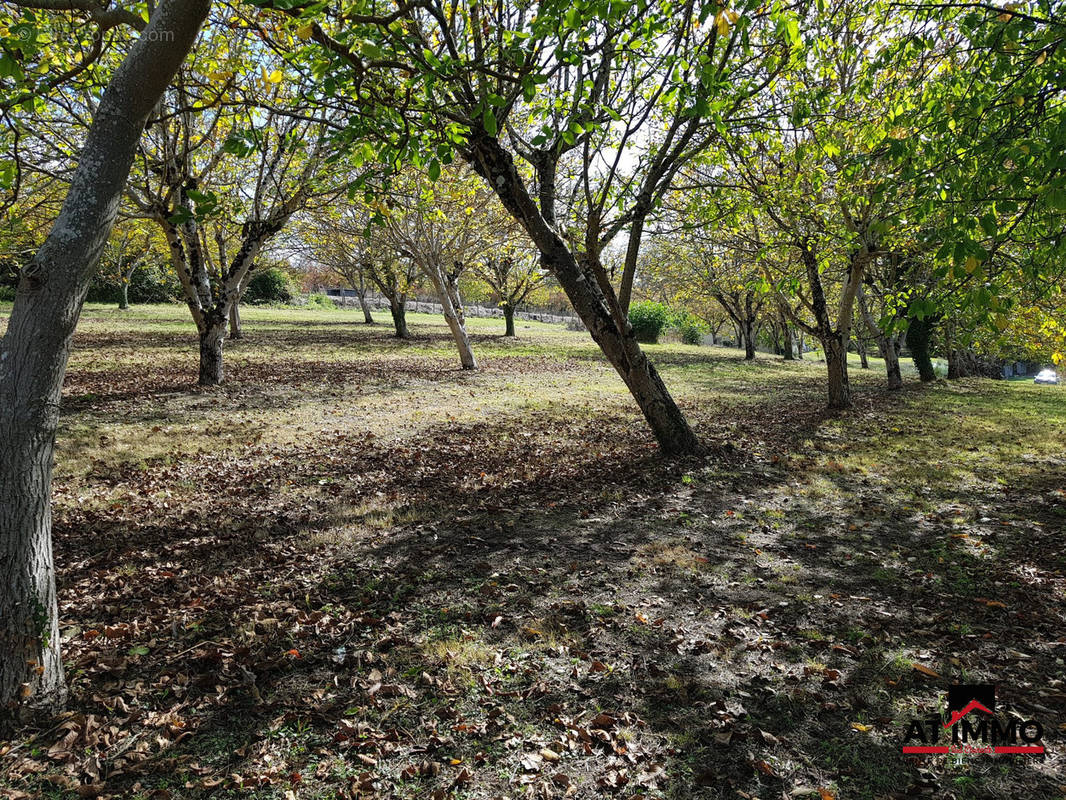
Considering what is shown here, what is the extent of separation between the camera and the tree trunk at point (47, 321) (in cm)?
279

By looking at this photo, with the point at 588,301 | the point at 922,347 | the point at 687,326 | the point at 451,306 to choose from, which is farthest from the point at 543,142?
the point at 687,326

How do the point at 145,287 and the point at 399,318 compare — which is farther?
the point at 145,287

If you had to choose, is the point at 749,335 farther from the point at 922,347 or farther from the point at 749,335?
the point at 922,347

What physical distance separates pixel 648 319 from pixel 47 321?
38.6 metres

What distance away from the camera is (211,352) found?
13109mm

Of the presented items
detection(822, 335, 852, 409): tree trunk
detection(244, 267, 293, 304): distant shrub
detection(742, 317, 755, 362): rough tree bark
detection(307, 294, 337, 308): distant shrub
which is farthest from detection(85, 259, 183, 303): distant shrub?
detection(822, 335, 852, 409): tree trunk

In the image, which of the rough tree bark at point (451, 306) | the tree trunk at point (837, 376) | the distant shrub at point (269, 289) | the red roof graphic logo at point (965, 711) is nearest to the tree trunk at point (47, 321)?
the red roof graphic logo at point (965, 711)

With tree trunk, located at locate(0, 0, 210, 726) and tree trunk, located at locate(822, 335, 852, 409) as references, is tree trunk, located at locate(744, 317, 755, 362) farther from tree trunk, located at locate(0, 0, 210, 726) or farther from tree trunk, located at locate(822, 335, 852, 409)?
tree trunk, located at locate(0, 0, 210, 726)

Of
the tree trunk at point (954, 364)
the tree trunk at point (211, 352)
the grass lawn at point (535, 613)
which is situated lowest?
the grass lawn at point (535, 613)

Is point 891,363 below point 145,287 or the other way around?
below

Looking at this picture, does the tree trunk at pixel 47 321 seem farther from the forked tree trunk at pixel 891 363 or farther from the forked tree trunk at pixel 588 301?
the forked tree trunk at pixel 891 363

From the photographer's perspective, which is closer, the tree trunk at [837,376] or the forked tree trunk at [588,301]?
the forked tree trunk at [588,301]

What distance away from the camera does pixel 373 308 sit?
59.9 metres

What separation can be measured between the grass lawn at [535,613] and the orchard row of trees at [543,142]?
42.2 inches
